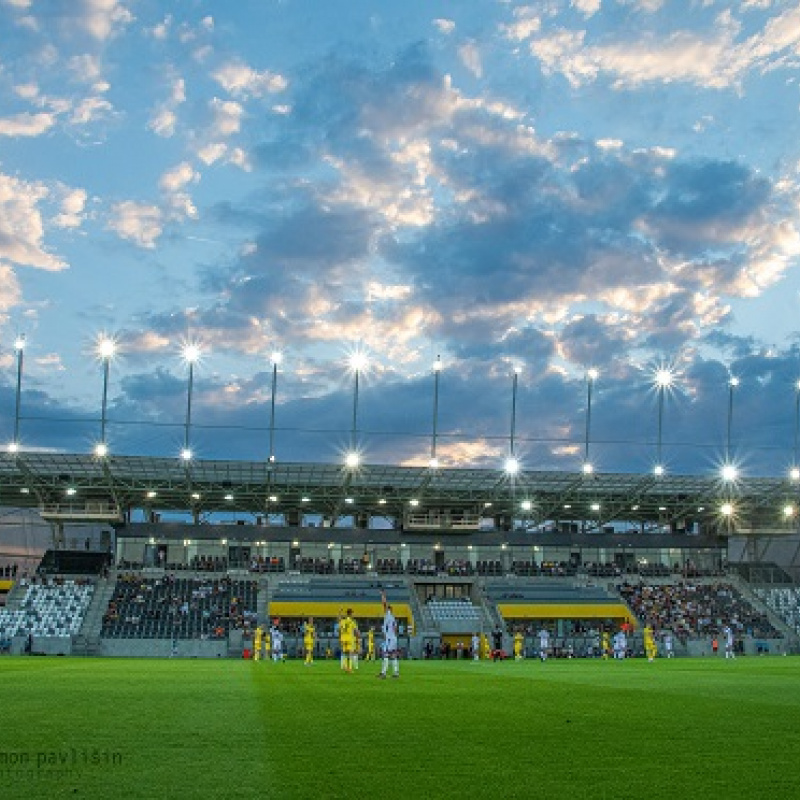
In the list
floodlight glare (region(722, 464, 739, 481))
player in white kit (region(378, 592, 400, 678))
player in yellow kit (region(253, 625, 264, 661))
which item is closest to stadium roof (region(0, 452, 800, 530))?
floodlight glare (region(722, 464, 739, 481))

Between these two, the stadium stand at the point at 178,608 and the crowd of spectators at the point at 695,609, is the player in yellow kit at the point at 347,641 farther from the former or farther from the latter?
the crowd of spectators at the point at 695,609

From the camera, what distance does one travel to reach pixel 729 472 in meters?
68.8

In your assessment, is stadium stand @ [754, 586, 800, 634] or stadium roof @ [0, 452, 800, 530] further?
stadium stand @ [754, 586, 800, 634]

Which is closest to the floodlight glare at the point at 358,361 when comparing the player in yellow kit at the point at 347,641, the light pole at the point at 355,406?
the light pole at the point at 355,406

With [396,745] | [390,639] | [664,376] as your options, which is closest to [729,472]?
[664,376]

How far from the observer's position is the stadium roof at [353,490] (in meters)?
65.6

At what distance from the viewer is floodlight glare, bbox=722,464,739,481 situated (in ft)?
225

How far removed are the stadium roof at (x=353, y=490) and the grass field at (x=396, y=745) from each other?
47.3 metres

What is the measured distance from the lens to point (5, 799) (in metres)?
7.52

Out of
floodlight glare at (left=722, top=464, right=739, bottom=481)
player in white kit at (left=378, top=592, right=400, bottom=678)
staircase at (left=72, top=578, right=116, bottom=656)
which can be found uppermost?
floodlight glare at (left=722, top=464, right=739, bottom=481)

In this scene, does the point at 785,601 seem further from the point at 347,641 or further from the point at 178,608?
the point at 347,641

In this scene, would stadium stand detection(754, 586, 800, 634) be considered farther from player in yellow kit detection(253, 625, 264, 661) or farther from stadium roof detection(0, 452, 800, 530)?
player in yellow kit detection(253, 625, 264, 661)

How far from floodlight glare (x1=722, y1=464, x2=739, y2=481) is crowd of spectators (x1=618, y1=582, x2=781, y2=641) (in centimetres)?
936

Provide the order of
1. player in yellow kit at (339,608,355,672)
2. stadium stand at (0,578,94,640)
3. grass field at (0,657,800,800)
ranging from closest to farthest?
1. grass field at (0,657,800,800)
2. player in yellow kit at (339,608,355,672)
3. stadium stand at (0,578,94,640)
